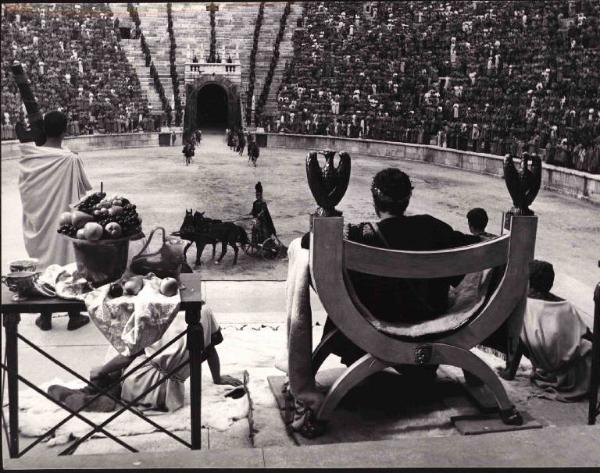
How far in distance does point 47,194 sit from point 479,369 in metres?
3.69

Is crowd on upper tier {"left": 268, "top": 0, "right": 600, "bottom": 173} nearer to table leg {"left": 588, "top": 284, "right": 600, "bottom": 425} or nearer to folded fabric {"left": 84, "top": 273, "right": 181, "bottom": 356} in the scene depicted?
table leg {"left": 588, "top": 284, "right": 600, "bottom": 425}

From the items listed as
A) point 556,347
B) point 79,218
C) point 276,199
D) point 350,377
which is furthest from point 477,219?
point 276,199

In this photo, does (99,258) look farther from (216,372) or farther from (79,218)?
→ (216,372)

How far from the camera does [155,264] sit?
3.63m

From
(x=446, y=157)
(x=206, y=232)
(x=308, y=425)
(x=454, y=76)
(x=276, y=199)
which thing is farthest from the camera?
(x=454, y=76)

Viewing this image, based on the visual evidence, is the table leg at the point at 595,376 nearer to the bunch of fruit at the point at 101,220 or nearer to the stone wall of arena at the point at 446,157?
the bunch of fruit at the point at 101,220

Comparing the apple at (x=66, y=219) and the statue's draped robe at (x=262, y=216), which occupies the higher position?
the apple at (x=66, y=219)

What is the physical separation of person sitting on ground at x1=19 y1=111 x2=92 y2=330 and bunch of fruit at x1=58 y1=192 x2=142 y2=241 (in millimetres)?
2338

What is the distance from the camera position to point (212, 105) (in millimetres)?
30172

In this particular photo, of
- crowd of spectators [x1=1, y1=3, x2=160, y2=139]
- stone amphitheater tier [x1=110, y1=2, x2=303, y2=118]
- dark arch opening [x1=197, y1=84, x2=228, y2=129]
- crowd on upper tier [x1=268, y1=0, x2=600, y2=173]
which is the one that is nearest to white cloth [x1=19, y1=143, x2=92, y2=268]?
crowd on upper tier [x1=268, y1=0, x2=600, y2=173]

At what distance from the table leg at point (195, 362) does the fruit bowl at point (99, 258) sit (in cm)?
46

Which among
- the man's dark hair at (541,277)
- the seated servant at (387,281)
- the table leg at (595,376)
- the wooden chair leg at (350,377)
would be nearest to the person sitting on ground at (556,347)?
the man's dark hair at (541,277)

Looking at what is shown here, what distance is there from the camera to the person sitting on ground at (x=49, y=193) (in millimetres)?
5816

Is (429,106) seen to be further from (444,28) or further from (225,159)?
(225,159)
